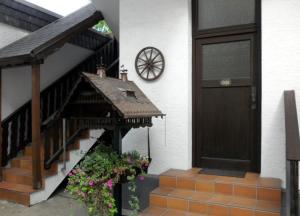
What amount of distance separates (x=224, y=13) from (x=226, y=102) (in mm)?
1171

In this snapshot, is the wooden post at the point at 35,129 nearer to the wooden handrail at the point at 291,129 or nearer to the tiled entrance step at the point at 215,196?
the tiled entrance step at the point at 215,196

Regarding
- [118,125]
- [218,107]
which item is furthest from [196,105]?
[118,125]

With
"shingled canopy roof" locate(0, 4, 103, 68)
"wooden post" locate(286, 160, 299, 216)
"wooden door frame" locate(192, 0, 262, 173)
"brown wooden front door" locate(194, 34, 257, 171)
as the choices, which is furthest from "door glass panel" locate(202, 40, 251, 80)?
"shingled canopy roof" locate(0, 4, 103, 68)

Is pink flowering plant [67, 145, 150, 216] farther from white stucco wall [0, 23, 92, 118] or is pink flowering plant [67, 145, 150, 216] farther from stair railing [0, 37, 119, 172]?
white stucco wall [0, 23, 92, 118]

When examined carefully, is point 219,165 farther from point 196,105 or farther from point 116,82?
point 116,82

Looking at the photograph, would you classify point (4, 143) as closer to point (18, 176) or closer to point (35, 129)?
point (18, 176)

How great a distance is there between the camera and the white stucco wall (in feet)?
16.7

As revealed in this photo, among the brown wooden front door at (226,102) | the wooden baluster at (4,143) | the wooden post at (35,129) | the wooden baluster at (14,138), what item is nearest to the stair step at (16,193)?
the wooden post at (35,129)

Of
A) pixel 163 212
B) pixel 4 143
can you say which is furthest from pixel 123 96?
pixel 4 143

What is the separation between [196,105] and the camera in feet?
13.0

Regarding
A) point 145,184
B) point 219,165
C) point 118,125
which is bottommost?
point 145,184

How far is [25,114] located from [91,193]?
3.25 m

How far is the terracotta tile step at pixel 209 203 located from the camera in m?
2.80

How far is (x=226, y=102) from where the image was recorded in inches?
149
